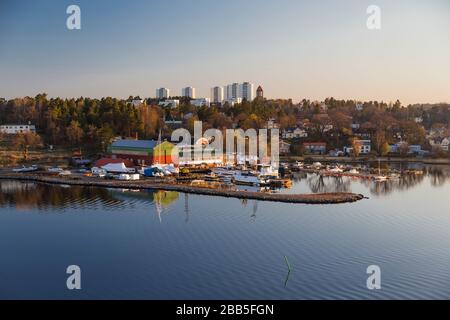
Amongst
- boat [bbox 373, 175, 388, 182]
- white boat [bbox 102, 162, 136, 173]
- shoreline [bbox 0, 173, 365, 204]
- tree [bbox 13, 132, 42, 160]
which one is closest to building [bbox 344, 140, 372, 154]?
boat [bbox 373, 175, 388, 182]

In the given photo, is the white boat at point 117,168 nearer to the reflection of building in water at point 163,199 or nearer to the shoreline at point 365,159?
the reflection of building in water at point 163,199

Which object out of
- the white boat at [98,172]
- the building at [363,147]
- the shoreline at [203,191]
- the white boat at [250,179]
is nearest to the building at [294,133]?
the building at [363,147]

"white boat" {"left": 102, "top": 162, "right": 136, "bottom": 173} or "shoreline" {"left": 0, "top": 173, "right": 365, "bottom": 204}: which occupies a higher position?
"white boat" {"left": 102, "top": 162, "right": 136, "bottom": 173}

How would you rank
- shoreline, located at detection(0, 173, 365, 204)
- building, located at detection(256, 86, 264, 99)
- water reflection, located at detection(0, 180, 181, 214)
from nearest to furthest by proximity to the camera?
water reflection, located at detection(0, 180, 181, 214) → shoreline, located at detection(0, 173, 365, 204) → building, located at detection(256, 86, 264, 99)

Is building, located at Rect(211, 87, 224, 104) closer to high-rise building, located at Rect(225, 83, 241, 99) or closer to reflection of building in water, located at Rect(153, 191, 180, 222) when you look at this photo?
high-rise building, located at Rect(225, 83, 241, 99)

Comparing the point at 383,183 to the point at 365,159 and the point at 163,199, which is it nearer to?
the point at 163,199

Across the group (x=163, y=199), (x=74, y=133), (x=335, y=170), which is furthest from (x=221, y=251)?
(x=74, y=133)
